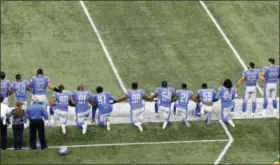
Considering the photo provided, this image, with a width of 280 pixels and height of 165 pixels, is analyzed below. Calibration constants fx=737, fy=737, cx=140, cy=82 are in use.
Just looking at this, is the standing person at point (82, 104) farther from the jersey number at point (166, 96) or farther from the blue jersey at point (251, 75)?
the blue jersey at point (251, 75)

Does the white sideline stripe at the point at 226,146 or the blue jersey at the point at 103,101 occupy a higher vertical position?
the blue jersey at the point at 103,101

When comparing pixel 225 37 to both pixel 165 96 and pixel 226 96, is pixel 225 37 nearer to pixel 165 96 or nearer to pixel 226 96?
pixel 226 96

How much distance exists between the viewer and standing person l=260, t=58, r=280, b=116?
76.2 ft

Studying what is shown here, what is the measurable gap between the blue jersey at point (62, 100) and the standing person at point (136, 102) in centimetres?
155

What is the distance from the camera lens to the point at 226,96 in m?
22.7

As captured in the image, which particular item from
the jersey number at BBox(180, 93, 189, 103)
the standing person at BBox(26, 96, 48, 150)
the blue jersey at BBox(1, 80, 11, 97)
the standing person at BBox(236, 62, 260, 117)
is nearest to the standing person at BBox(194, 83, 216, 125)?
the jersey number at BBox(180, 93, 189, 103)

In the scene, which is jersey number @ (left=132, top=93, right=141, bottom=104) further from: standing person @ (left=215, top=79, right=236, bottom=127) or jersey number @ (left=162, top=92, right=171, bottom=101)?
standing person @ (left=215, top=79, right=236, bottom=127)

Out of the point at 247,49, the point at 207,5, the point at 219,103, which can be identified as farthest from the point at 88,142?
the point at 207,5

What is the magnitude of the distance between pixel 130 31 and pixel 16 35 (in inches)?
178

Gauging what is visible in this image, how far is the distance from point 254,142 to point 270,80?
243 centimetres

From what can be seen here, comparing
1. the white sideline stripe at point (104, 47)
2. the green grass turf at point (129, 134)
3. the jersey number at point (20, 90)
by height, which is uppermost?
the white sideline stripe at point (104, 47)

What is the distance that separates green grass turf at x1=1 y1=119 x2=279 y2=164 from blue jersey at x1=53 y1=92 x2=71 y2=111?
0.84 metres

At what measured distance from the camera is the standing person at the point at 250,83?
23.1 meters

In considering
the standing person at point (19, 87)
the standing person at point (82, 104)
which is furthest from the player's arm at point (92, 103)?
the standing person at point (19, 87)
